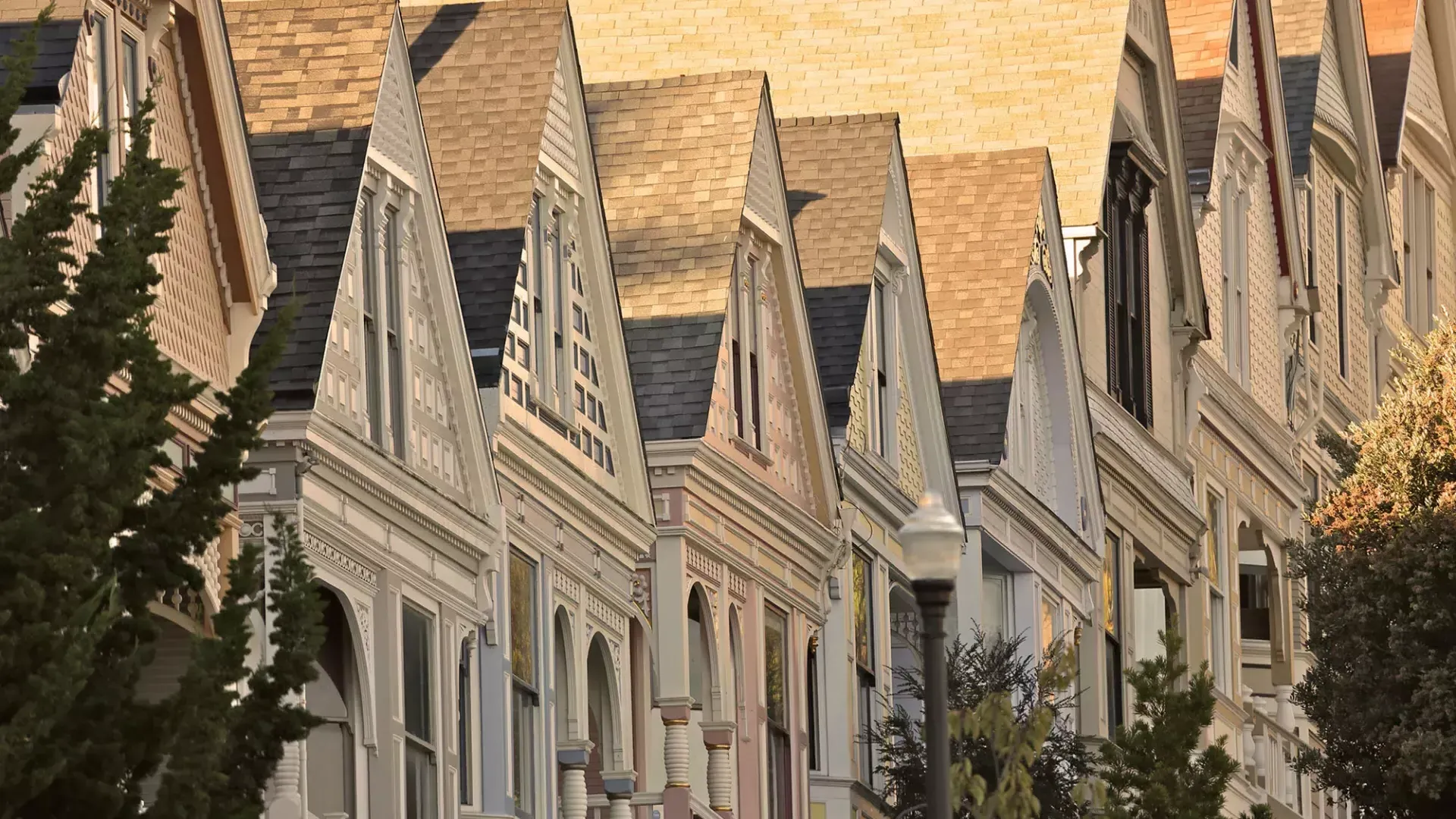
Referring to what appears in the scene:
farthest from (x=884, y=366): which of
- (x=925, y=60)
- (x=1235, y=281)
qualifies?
(x=1235, y=281)

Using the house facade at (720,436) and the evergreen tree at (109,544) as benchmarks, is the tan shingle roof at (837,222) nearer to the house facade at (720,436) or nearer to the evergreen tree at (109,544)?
the house facade at (720,436)

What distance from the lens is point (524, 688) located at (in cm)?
2816

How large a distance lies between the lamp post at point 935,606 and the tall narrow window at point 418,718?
196 inches

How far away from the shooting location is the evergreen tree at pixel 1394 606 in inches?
1677

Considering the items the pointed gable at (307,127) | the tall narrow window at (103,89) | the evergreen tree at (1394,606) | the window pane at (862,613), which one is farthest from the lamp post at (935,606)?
the evergreen tree at (1394,606)

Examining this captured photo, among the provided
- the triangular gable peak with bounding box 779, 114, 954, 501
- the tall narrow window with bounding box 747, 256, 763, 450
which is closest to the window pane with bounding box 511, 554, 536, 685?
the tall narrow window with bounding box 747, 256, 763, 450

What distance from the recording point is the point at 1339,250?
59969 mm

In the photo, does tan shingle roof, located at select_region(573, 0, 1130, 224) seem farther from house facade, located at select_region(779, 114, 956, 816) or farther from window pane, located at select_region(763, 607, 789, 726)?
window pane, located at select_region(763, 607, 789, 726)

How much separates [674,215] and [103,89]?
1087 cm

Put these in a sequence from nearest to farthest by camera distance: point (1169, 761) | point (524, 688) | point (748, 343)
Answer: point (524, 688), point (748, 343), point (1169, 761)

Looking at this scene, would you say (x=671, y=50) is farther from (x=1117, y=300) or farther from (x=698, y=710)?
(x=698, y=710)

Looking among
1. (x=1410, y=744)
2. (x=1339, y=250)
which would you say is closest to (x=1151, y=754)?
(x=1410, y=744)

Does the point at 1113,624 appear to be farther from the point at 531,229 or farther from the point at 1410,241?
the point at 1410,241

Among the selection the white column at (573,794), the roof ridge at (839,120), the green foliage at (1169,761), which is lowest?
the white column at (573,794)
